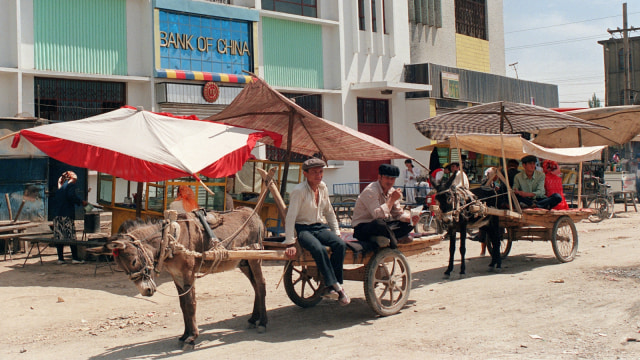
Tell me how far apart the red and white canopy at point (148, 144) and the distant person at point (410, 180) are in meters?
9.35

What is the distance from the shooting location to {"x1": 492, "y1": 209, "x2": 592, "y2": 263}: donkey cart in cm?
1123

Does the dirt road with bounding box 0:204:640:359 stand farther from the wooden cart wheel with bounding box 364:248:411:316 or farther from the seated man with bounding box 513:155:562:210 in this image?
the seated man with bounding box 513:155:562:210

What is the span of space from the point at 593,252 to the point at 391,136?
12325 millimetres

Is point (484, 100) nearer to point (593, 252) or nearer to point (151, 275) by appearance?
point (593, 252)

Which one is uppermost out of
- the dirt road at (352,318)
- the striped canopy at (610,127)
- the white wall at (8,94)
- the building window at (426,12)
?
the building window at (426,12)

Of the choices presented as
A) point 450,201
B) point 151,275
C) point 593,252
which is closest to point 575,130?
point 593,252

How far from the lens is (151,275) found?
6.18 meters

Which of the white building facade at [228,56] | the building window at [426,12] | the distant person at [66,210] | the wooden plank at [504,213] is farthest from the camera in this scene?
the building window at [426,12]

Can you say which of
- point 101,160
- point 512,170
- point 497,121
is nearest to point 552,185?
point 512,170

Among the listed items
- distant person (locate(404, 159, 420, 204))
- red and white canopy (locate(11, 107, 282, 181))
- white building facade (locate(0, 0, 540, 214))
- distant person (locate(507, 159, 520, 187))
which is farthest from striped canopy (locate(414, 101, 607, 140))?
white building facade (locate(0, 0, 540, 214))

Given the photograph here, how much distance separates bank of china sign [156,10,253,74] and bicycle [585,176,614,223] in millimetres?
11275

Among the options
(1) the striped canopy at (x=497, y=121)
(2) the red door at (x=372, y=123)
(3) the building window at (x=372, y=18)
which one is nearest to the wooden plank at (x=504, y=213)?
(1) the striped canopy at (x=497, y=121)

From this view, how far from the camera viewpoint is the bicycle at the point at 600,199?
64.3ft

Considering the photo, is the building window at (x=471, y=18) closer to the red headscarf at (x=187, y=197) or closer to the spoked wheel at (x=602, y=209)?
the spoked wheel at (x=602, y=209)
